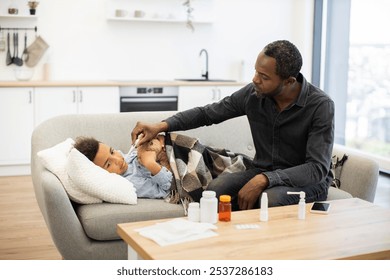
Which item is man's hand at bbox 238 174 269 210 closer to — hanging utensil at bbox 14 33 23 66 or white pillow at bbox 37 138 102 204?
white pillow at bbox 37 138 102 204

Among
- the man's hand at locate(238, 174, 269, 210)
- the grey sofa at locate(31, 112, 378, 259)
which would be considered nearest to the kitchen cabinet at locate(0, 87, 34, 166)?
the grey sofa at locate(31, 112, 378, 259)

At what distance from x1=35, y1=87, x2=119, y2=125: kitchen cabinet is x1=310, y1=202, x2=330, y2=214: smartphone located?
3442 mm

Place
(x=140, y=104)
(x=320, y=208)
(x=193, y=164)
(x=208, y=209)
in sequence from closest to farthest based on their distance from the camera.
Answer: (x=208, y=209) → (x=320, y=208) → (x=193, y=164) → (x=140, y=104)

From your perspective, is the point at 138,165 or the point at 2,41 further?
the point at 2,41

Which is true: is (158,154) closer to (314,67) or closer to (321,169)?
(321,169)

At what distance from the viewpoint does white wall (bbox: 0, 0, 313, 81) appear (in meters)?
6.08

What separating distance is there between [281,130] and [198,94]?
3093mm

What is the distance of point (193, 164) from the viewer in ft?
10.3

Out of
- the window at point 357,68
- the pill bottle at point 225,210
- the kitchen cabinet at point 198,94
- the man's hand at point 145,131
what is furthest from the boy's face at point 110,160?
the window at point 357,68

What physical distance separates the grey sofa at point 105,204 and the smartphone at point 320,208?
1.76 ft

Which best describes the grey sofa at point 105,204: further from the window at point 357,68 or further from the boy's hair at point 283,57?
the window at point 357,68

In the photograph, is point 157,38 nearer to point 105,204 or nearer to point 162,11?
point 162,11

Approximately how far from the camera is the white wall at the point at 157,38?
6.08 meters

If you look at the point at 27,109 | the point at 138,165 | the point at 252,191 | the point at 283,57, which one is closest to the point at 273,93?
the point at 283,57
